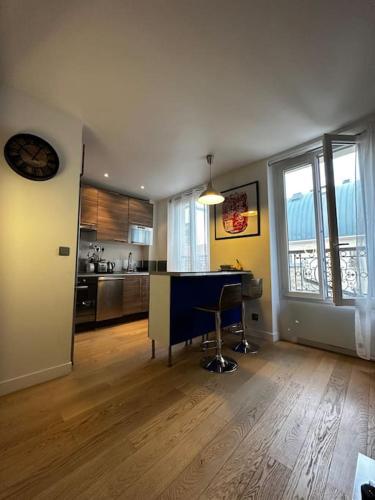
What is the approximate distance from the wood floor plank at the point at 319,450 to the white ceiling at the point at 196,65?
270cm

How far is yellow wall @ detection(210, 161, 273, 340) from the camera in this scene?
2998 mm

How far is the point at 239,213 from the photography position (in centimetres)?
341

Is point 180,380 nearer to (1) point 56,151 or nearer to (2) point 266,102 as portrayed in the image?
(1) point 56,151

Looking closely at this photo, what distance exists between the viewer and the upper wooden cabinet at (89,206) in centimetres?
362

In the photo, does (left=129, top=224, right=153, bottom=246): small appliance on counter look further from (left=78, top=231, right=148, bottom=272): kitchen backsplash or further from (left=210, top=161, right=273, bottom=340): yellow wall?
(left=210, top=161, right=273, bottom=340): yellow wall

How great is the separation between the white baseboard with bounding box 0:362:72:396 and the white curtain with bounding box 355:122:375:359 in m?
3.10

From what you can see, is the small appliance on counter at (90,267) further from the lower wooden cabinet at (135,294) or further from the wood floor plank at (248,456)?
the wood floor plank at (248,456)

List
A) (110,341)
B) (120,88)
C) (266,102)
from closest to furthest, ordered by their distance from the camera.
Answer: (120,88), (266,102), (110,341)

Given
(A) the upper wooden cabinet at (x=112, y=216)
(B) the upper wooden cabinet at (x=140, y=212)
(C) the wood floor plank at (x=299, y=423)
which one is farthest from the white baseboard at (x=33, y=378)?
(B) the upper wooden cabinet at (x=140, y=212)

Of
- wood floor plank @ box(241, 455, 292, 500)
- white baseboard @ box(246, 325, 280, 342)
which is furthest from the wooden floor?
white baseboard @ box(246, 325, 280, 342)

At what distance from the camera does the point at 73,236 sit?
2146mm

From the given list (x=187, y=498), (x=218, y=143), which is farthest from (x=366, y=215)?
(x=187, y=498)

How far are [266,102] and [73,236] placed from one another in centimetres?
239

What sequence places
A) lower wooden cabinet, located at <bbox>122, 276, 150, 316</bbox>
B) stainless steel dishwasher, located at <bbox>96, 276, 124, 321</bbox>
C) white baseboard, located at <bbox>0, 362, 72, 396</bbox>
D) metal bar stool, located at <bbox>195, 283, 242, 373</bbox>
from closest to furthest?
white baseboard, located at <bbox>0, 362, 72, 396</bbox> → metal bar stool, located at <bbox>195, 283, 242, 373</bbox> → stainless steel dishwasher, located at <bbox>96, 276, 124, 321</bbox> → lower wooden cabinet, located at <bbox>122, 276, 150, 316</bbox>
